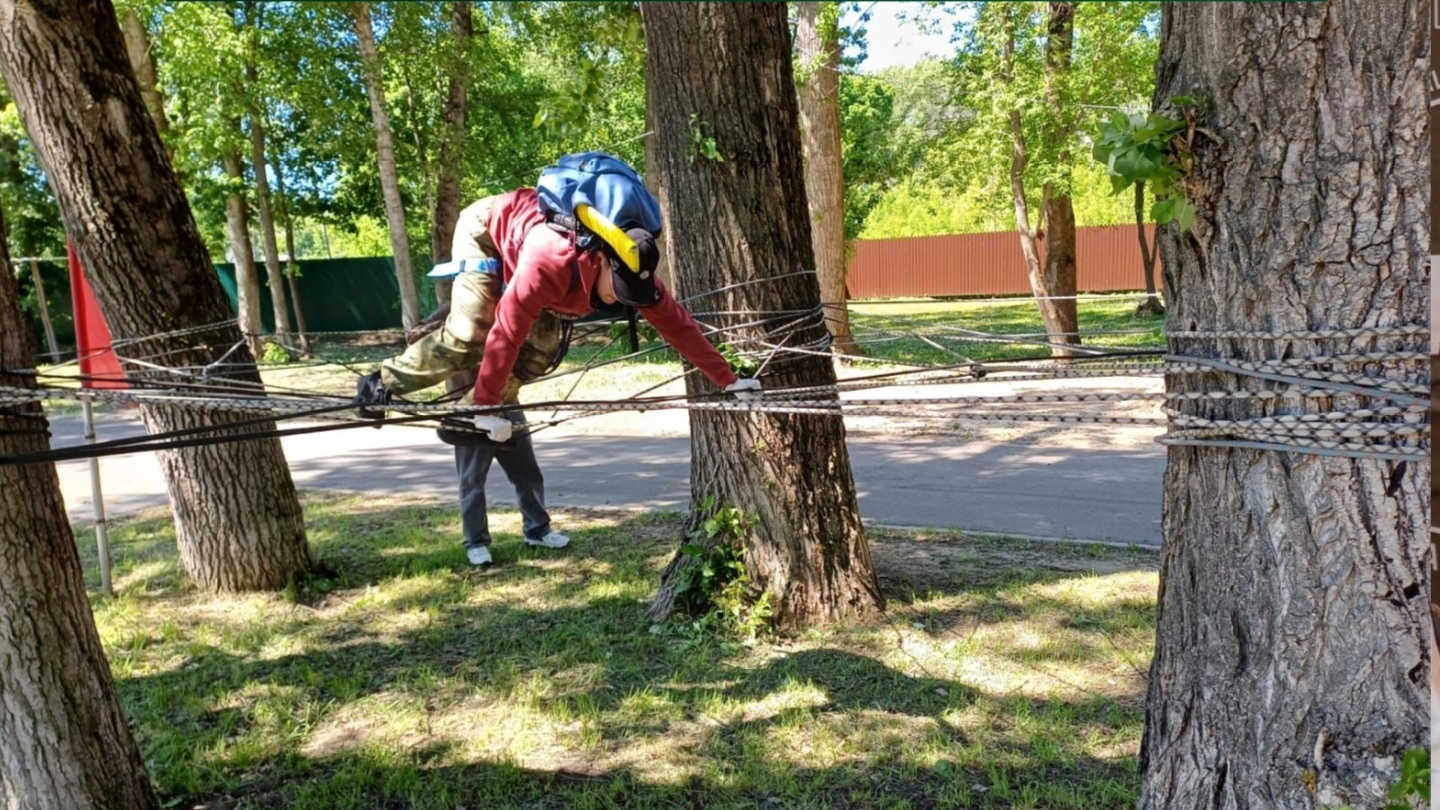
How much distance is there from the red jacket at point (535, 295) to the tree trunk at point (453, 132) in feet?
47.4

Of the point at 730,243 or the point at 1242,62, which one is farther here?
the point at 730,243

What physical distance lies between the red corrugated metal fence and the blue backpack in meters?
29.5

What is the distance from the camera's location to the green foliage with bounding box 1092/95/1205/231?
2.00 m

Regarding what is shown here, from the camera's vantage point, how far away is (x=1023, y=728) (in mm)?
3762

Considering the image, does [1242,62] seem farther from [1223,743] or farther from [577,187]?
[577,187]

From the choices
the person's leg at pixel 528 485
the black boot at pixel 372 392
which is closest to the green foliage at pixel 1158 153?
the black boot at pixel 372 392

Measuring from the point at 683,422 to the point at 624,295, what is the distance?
8.16 m

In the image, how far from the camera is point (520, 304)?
362 centimetres

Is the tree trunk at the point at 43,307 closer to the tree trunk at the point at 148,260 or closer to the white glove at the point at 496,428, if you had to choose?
the tree trunk at the point at 148,260

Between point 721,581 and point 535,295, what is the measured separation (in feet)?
5.77

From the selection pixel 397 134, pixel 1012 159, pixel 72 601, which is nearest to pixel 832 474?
pixel 72 601

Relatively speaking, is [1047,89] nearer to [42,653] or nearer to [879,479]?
[879,479]


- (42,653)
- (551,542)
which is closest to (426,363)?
(42,653)

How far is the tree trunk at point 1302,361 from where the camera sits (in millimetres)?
1912
